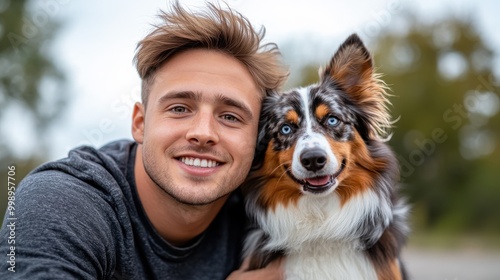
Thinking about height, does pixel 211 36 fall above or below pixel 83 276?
above

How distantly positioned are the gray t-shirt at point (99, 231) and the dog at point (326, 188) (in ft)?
0.92

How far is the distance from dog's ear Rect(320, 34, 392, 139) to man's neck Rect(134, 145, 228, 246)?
4.54ft

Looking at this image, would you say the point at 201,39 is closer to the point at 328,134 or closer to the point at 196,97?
the point at 196,97

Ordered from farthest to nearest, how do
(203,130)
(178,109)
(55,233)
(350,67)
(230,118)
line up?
1. (350,67)
2. (230,118)
3. (178,109)
4. (203,130)
5. (55,233)

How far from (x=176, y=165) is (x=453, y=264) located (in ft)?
31.4

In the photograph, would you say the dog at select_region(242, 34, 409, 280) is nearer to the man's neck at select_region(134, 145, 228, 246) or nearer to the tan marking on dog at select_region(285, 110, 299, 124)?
the tan marking on dog at select_region(285, 110, 299, 124)

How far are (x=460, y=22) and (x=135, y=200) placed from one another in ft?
70.5

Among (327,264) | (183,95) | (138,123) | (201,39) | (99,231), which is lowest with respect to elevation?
(327,264)

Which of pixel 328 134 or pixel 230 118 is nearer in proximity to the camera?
pixel 230 118

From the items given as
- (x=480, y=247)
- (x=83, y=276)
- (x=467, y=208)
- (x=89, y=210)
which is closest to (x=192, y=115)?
(x=89, y=210)

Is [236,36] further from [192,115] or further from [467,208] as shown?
[467,208]

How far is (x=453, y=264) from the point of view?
37.3ft

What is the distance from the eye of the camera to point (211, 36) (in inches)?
144

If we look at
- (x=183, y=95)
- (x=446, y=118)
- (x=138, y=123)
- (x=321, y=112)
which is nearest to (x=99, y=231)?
(x=183, y=95)
